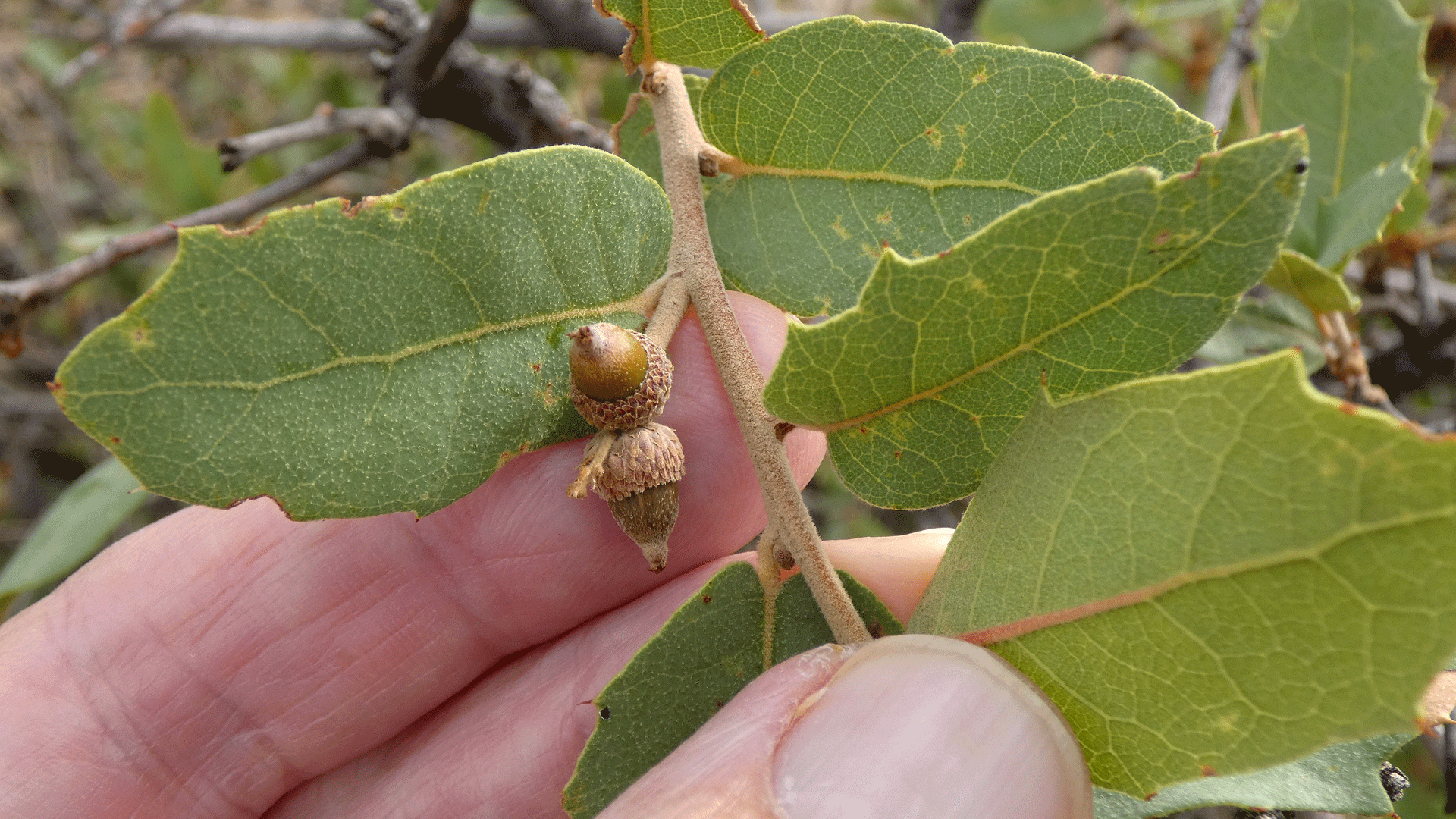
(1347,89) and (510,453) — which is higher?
(1347,89)

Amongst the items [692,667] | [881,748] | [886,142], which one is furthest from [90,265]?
[881,748]

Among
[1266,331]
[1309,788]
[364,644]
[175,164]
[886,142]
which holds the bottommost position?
[364,644]

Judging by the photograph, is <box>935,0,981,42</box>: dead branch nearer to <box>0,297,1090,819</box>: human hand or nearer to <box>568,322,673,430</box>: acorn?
<box>0,297,1090,819</box>: human hand

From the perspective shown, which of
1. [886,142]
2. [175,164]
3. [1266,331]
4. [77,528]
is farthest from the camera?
[175,164]

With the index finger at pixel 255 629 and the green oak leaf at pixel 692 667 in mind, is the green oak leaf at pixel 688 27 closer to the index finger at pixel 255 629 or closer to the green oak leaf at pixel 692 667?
the index finger at pixel 255 629

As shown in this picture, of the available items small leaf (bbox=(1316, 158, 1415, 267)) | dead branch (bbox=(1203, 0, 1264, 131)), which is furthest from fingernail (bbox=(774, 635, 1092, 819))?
dead branch (bbox=(1203, 0, 1264, 131))

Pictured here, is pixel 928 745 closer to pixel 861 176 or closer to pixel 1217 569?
pixel 1217 569

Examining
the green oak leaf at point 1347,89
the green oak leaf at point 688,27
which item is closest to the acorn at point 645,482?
the green oak leaf at point 688,27
